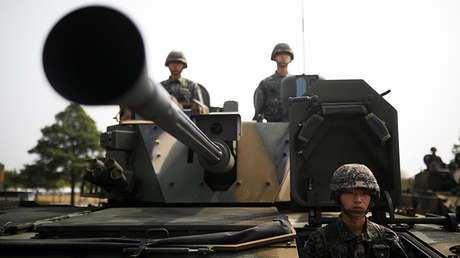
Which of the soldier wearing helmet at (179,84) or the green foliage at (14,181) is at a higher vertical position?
the soldier wearing helmet at (179,84)

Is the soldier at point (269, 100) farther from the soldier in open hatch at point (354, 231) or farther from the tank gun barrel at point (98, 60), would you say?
the tank gun barrel at point (98, 60)

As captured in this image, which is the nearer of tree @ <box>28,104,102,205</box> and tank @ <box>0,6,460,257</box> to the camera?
tank @ <box>0,6,460,257</box>

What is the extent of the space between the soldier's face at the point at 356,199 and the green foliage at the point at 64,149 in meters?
33.1

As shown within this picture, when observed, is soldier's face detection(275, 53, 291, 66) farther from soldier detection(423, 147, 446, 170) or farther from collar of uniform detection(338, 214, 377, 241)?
soldier detection(423, 147, 446, 170)

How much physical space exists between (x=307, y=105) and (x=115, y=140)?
244 cm

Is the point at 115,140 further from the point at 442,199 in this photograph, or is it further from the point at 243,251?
the point at 442,199

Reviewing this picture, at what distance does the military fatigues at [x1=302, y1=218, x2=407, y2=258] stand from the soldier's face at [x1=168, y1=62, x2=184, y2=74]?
493cm

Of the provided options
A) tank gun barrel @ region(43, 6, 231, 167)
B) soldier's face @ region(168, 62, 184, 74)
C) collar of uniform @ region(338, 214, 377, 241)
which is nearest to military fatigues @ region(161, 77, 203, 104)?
soldier's face @ region(168, 62, 184, 74)

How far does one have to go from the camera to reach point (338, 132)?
4.20m

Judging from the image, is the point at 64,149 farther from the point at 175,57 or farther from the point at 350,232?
the point at 350,232

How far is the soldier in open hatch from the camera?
8.68 feet

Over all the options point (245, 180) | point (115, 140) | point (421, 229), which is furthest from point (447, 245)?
point (115, 140)

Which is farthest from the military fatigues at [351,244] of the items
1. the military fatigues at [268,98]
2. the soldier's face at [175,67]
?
the soldier's face at [175,67]

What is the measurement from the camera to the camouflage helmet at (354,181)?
268cm
